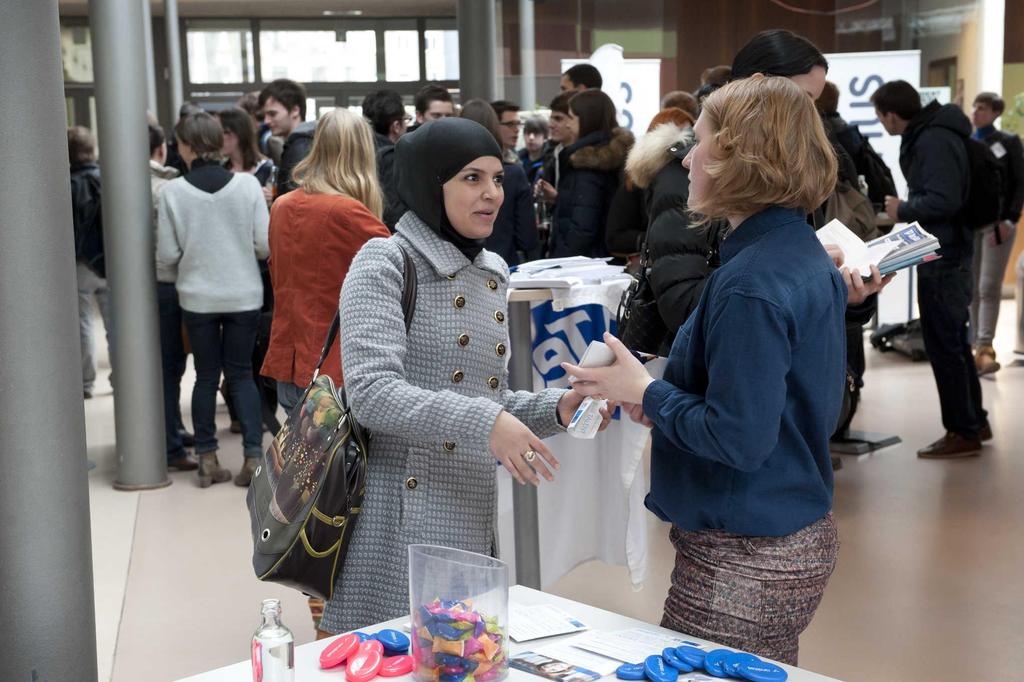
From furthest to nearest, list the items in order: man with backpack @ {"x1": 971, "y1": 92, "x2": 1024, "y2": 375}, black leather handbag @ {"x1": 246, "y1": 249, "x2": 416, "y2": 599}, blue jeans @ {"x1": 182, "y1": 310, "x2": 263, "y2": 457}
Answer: man with backpack @ {"x1": 971, "y1": 92, "x2": 1024, "y2": 375} < blue jeans @ {"x1": 182, "y1": 310, "x2": 263, "y2": 457} < black leather handbag @ {"x1": 246, "y1": 249, "x2": 416, "y2": 599}

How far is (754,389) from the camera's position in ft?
5.69

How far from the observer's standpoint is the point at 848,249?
2.51 metres

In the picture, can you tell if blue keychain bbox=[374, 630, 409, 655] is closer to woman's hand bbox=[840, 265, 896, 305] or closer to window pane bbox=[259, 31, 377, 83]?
woman's hand bbox=[840, 265, 896, 305]

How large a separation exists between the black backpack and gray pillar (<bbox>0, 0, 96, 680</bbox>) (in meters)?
4.55

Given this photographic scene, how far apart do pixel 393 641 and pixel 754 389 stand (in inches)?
24.9

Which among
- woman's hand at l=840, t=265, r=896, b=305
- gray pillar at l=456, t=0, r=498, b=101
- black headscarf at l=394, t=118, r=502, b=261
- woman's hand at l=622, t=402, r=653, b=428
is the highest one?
gray pillar at l=456, t=0, r=498, b=101

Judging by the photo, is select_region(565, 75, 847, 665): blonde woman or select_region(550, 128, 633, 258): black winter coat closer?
select_region(565, 75, 847, 665): blonde woman

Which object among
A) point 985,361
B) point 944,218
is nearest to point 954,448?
point 944,218

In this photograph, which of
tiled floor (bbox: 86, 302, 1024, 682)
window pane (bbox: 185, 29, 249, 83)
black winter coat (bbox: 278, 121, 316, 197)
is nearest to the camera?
tiled floor (bbox: 86, 302, 1024, 682)

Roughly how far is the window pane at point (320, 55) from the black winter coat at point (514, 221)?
14.8 m

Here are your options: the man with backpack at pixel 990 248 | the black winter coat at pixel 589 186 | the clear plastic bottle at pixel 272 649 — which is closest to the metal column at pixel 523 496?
the clear plastic bottle at pixel 272 649

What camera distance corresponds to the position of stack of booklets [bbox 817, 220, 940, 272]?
8.11 ft

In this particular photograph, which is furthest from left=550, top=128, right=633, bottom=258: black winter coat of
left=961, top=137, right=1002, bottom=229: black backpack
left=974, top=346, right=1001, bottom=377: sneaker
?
left=974, top=346, right=1001, bottom=377: sneaker

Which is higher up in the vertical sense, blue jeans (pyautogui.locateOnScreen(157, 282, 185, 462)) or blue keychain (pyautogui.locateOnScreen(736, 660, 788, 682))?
blue keychain (pyautogui.locateOnScreen(736, 660, 788, 682))
